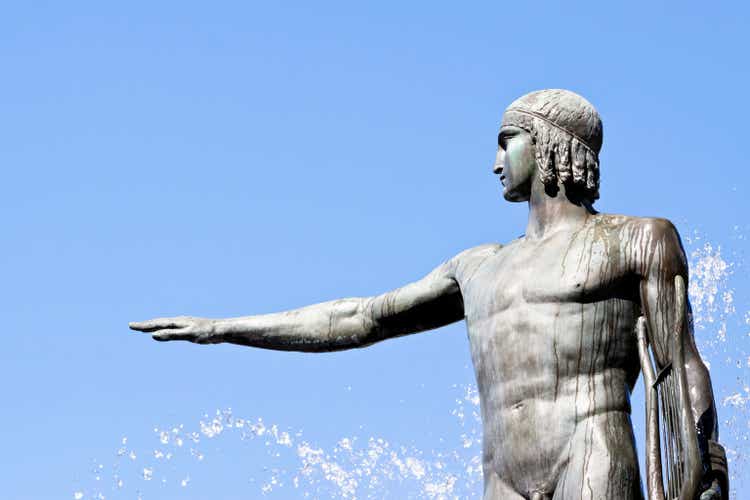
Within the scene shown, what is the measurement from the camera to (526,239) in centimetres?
1636

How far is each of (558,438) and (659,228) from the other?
5.80 feet

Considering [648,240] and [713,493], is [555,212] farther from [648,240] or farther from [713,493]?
[713,493]

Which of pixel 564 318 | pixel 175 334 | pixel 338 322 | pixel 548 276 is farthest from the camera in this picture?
pixel 175 334

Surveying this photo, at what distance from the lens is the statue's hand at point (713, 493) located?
571 inches

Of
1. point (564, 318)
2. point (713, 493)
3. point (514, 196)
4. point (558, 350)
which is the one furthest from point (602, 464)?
point (514, 196)

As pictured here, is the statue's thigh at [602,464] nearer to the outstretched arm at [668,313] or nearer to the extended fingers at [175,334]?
the outstretched arm at [668,313]

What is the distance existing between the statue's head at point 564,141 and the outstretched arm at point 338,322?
1226mm

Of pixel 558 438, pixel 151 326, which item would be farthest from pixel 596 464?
pixel 151 326

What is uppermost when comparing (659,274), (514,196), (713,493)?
(514,196)

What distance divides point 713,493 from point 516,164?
3231 millimetres

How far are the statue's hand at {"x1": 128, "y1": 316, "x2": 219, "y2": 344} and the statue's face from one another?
9.33ft

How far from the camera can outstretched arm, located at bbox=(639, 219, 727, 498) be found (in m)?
14.9

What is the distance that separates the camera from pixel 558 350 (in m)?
15.3

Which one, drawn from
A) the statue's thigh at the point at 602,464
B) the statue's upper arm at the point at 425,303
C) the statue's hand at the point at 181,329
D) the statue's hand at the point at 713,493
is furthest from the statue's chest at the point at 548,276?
the statue's hand at the point at 181,329
